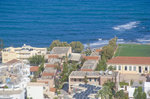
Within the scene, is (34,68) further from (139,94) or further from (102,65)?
(139,94)

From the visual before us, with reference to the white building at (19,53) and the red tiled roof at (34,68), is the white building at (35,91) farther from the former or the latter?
the white building at (19,53)

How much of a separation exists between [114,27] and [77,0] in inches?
2372

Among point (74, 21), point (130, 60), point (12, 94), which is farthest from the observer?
point (74, 21)

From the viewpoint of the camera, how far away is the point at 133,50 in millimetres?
68188

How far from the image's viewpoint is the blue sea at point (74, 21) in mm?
86312

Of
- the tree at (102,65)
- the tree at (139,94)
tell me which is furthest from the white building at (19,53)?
the tree at (139,94)

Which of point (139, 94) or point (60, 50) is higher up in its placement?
point (60, 50)

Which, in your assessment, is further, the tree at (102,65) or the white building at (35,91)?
the tree at (102,65)

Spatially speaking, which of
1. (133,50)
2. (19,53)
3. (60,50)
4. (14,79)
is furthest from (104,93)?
(133,50)

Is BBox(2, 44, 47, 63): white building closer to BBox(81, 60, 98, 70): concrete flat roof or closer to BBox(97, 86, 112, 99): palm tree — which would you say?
BBox(81, 60, 98, 70): concrete flat roof

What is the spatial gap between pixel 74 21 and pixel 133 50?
41.3 m

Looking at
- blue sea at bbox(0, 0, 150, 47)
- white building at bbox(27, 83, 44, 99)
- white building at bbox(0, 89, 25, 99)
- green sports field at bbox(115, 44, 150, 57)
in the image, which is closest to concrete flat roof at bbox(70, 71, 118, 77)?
white building at bbox(27, 83, 44, 99)

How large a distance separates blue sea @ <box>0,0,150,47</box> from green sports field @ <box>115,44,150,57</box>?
814cm

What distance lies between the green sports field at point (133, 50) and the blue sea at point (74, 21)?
814 centimetres
